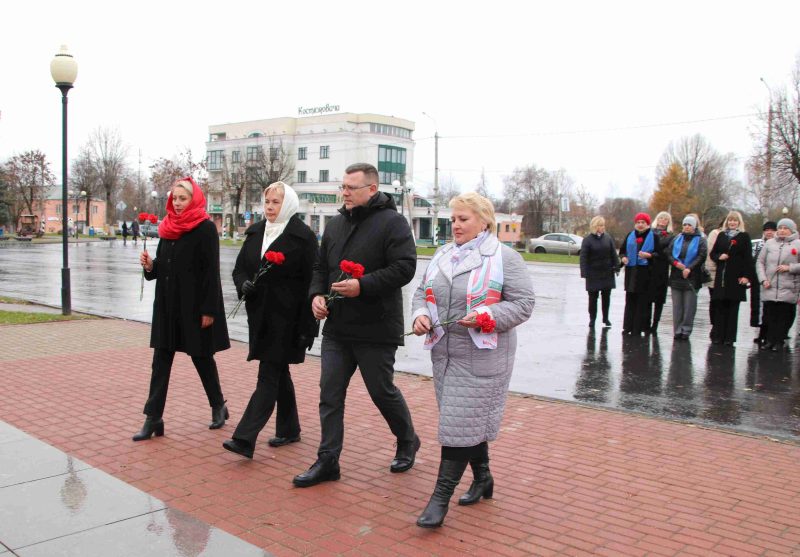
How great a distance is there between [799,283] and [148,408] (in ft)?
29.2

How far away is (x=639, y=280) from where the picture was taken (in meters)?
11.6

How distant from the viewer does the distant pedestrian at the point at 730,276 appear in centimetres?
1081

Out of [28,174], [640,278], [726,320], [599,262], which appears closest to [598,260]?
[599,262]

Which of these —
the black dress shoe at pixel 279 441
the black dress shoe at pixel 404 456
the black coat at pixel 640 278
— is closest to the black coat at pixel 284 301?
the black dress shoe at pixel 279 441

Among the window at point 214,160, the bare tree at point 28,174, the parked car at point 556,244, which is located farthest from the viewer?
the window at point 214,160

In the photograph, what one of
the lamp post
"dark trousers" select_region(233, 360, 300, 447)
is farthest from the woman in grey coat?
the lamp post

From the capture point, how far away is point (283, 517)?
4145 millimetres

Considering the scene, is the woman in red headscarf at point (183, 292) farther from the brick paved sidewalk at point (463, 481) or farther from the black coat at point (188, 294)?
the brick paved sidewalk at point (463, 481)

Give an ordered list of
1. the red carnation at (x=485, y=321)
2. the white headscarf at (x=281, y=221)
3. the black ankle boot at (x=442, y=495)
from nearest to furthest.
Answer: the red carnation at (x=485, y=321) < the black ankle boot at (x=442, y=495) < the white headscarf at (x=281, y=221)

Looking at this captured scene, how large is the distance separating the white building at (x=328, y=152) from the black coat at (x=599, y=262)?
2755 inches

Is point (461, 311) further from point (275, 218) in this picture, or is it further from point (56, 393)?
point (56, 393)

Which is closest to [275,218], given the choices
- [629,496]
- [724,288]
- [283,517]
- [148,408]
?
[148,408]

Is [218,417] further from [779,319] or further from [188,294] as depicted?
[779,319]

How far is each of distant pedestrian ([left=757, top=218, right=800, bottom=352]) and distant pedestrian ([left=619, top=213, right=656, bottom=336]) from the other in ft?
5.30
